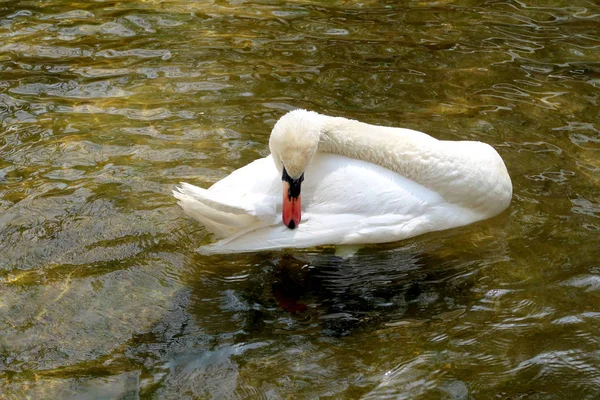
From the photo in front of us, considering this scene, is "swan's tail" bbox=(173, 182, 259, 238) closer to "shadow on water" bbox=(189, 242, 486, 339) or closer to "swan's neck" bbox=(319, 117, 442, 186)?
"shadow on water" bbox=(189, 242, 486, 339)

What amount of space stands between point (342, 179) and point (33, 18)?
485 centimetres

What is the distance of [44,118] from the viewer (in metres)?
6.54

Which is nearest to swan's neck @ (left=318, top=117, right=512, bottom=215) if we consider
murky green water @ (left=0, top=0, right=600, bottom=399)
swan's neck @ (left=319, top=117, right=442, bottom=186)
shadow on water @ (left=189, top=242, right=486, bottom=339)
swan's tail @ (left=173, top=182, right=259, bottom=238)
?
swan's neck @ (left=319, top=117, right=442, bottom=186)

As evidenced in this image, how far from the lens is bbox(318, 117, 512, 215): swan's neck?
505cm

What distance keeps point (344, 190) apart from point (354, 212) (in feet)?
0.47

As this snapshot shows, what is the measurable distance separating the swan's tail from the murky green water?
0.27 m

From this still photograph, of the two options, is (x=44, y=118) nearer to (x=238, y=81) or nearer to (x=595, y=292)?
(x=238, y=81)

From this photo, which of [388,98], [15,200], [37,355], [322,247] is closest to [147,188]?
[15,200]

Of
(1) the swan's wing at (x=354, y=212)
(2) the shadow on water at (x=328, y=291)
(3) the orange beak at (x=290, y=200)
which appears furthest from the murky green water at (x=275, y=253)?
(3) the orange beak at (x=290, y=200)

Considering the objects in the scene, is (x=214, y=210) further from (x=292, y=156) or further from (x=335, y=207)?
(x=335, y=207)

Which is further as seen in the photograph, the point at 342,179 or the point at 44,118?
the point at 44,118

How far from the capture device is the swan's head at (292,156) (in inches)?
184

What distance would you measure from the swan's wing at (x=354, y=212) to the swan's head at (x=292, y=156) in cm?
13

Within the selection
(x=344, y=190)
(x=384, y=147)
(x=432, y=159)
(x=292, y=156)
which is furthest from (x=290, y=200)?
(x=432, y=159)
